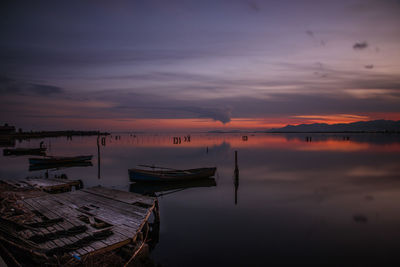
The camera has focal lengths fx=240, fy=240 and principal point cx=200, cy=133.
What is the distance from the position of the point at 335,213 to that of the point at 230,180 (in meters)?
12.1

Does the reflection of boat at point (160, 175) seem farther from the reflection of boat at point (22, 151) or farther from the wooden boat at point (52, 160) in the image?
the reflection of boat at point (22, 151)

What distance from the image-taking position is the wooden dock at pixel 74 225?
6.82 meters

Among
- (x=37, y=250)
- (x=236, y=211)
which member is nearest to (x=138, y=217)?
(x=37, y=250)

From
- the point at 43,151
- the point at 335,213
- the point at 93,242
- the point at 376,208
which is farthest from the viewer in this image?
the point at 43,151

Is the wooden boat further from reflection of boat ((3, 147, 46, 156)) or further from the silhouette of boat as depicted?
the silhouette of boat

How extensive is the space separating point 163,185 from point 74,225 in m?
14.3

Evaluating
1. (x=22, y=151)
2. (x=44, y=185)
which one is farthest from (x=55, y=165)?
(x=44, y=185)

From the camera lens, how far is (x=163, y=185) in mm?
22500

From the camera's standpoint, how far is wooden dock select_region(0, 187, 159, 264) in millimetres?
6816

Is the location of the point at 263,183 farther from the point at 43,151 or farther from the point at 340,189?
the point at 43,151

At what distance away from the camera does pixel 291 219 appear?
46.9 ft

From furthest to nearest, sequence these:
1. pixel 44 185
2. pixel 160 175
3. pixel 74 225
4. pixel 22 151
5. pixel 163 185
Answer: pixel 22 151 → pixel 163 185 → pixel 160 175 → pixel 44 185 → pixel 74 225

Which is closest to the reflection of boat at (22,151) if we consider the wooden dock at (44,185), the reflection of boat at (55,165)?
the reflection of boat at (55,165)

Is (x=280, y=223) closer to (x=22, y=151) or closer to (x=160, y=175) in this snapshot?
(x=160, y=175)
